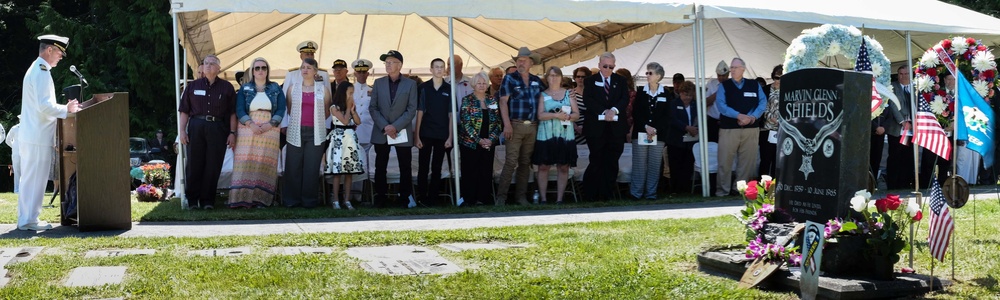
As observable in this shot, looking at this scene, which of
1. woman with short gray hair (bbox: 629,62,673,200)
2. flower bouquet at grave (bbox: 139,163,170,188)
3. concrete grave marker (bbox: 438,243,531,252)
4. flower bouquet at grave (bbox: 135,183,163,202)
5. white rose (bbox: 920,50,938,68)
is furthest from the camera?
flower bouquet at grave (bbox: 139,163,170,188)

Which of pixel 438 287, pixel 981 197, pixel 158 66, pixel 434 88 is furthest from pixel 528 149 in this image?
pixel 158 66

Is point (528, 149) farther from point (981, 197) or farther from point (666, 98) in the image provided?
point (981, 197)

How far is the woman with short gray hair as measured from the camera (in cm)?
1377

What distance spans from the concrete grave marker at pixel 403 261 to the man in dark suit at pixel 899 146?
956cm

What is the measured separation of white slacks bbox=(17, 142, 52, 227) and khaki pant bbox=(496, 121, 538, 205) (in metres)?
5.15

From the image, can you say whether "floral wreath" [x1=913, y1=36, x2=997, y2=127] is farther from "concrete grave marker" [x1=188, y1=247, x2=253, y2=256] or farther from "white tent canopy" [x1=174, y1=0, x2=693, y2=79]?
"concrete grave marker" [x1=188, y1=247, x2=253, y2=256]

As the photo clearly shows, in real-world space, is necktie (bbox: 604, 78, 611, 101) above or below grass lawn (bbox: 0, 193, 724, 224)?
above

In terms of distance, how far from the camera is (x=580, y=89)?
1324 cm

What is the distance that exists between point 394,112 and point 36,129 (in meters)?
4.04

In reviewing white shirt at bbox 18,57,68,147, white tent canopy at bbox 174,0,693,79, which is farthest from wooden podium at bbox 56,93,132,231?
white tent canopy at bbox 174,0,693,79

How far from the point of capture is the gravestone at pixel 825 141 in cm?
608

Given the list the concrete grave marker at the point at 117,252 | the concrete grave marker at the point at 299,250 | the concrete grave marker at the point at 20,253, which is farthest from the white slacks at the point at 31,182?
the concrete grave marker at the point at 299,250

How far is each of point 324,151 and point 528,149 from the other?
235 centimetres

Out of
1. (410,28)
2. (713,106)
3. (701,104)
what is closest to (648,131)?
(701,104)
